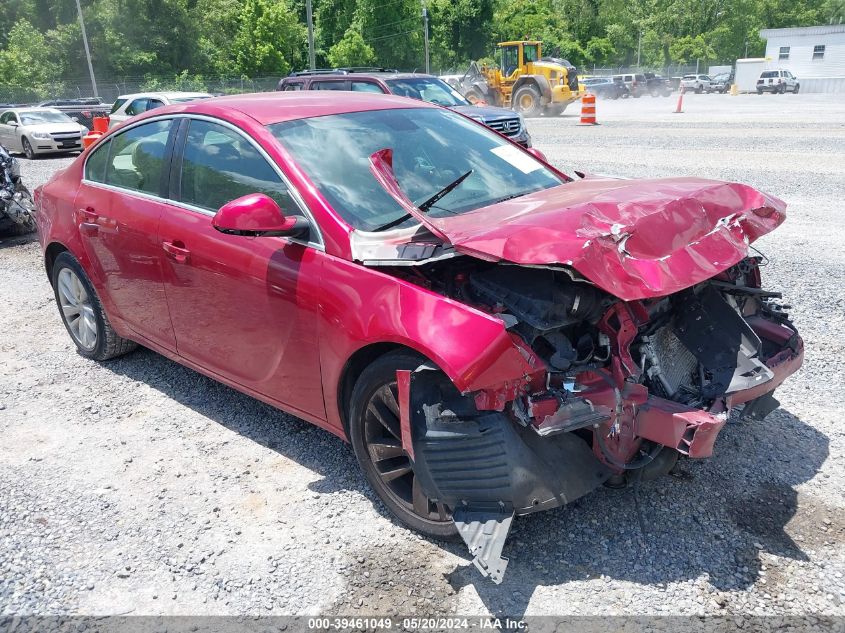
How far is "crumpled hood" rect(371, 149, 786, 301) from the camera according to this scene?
2600mm

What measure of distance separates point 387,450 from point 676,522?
1.30 metres

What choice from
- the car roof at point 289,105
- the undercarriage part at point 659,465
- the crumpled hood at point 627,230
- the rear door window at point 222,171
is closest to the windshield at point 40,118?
the car roof at point 289,105

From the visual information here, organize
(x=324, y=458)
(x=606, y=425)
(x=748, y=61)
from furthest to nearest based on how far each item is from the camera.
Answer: (x=748, y=61), (x=324, y=458), (x=606, y=425)

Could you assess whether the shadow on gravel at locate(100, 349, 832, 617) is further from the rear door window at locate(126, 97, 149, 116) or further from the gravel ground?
the rear door window at locate(126, 97, 149, 116)

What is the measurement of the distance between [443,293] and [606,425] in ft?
2.76

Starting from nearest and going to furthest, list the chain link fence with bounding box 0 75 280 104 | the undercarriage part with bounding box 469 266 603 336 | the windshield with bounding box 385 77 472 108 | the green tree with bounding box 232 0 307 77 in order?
the undercarriage part with bounding box 469 266 603 336 < the windshield with bounding box 385 77 472 108 < the chain link fence with bounding box 0 75 280 104 < the green tree with bounding box 232 0 307 77

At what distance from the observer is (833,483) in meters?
3.32

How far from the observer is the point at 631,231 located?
2.78 metres

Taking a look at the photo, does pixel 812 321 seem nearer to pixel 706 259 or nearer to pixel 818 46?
pixel 706 259

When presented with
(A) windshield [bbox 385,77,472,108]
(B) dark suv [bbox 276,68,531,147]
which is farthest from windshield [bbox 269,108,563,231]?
(A) windshield [bbox 385,77,472,108]

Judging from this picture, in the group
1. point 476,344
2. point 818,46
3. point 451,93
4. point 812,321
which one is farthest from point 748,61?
point 476,344

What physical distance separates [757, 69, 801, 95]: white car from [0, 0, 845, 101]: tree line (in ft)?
87.1

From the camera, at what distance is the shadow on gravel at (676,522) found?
2.79 meters

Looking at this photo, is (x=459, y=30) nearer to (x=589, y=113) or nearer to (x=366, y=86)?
(x=589, y=113)
